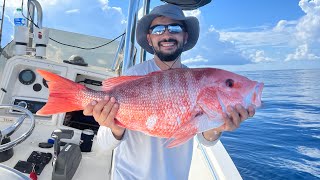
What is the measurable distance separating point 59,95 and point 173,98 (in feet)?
1.68

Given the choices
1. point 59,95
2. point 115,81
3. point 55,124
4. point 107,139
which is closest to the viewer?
point 59,95

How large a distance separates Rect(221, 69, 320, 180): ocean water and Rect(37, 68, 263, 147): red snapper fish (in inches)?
106

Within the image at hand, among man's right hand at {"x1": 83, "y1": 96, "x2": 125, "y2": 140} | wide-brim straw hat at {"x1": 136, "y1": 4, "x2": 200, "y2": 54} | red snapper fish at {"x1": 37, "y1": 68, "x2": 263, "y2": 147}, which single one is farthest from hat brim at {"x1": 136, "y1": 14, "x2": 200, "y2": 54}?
man's right hand at {"x1": 83, "y1": 96, "x2": 125, "y2": 140}

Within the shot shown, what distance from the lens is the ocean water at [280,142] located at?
17.5ft

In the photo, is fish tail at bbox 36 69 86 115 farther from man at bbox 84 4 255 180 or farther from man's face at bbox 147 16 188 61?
man's face at bbox 147 16 188 61

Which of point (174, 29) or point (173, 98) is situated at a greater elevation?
point (174, 29)

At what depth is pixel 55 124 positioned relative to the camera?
3484 millimetres

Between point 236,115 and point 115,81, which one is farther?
point 115,81

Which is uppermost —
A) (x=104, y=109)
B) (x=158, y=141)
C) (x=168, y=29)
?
(x=168, y=29)

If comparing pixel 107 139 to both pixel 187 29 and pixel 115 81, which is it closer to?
pixel 115 81

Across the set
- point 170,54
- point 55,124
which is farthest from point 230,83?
point 55,124

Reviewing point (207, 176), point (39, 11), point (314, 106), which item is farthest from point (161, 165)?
point (314, 106)

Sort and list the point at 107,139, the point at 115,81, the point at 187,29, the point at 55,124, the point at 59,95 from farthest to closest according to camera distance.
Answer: the point at 55,124
the point at 187,29
the point at 107,139
the point at 115,81
the point at 59,95

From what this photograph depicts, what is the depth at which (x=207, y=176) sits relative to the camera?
2.60 meters
